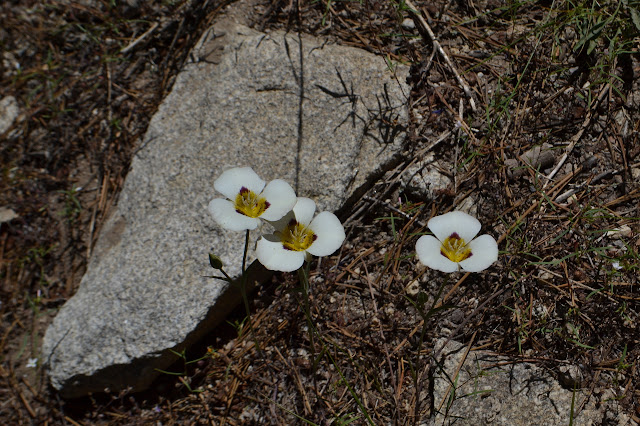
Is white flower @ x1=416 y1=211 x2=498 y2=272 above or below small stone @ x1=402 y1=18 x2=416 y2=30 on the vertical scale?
below

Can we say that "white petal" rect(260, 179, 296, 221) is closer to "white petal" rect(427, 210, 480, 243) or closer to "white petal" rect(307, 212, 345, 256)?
"white petal" rect(307, 212, 345, 256)

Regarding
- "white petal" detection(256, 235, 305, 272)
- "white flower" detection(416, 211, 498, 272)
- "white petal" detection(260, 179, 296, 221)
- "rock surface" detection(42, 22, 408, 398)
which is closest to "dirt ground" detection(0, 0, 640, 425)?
"rock surface" detection(42, 22, 408, 398)

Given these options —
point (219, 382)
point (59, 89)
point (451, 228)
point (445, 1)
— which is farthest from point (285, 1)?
point (219, 382)

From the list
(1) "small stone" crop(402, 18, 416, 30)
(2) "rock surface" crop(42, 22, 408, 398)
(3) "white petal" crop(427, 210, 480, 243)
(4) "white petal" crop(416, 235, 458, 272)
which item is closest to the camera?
(4) "white petal" crop(416, 235, 458, 272)

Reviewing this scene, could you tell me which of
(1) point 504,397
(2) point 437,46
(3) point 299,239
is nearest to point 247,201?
(3) point 299,239

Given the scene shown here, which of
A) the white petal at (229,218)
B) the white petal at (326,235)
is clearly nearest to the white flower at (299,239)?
the white petal at (326,235)

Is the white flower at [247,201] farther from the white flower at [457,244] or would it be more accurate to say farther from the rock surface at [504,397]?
the rock surface at [504,397]
